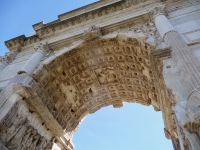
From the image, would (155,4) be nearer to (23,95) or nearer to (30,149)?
(23,95)

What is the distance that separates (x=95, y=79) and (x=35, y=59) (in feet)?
10.3

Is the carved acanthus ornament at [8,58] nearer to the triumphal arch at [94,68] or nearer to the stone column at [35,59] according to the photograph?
the triumphal arch at [94,68]

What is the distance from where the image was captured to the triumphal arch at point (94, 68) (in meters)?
5.63

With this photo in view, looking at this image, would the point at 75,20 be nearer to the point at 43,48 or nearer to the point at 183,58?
the point at 43,48

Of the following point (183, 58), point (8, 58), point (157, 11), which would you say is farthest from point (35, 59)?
point (183, 58)

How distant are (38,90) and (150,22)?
563 centimetres

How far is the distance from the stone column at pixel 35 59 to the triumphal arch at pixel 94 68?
0.04m

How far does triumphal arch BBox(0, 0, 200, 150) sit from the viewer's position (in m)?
5.63

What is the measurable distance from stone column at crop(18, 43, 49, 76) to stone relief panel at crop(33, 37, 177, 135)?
33 centimetres

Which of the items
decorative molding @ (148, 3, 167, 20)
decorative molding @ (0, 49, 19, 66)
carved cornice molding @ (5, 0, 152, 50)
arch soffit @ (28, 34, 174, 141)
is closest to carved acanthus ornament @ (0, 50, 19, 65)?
decorative molding @ (0, 49, 19, 66)

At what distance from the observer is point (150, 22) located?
8.01m

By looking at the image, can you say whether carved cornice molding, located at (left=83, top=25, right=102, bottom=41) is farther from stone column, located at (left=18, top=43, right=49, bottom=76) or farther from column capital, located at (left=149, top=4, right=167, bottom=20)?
column capital, located at (left=149, top=4, right=167, bottom=20)

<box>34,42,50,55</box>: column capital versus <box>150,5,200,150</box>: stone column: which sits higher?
<box>34,42,50,55</box>: column capital

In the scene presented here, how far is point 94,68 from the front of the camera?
917 cm
